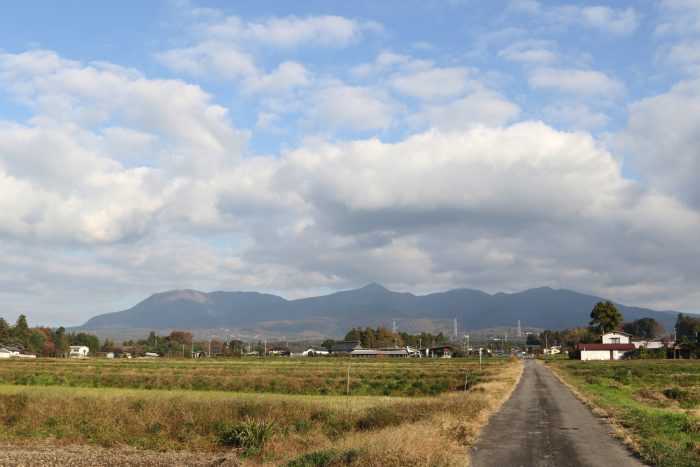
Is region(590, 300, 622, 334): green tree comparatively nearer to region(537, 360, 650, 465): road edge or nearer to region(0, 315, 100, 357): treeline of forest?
region(537, 360, 650, 465): road edge

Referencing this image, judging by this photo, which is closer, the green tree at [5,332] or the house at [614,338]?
the house at [614,338]

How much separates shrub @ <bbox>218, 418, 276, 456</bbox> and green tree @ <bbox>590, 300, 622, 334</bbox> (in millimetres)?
155580

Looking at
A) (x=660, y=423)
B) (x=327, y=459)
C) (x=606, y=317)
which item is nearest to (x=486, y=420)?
(x=660, y=423)

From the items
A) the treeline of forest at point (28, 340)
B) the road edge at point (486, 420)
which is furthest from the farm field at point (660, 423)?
the treeline of forest at point (28, 340)

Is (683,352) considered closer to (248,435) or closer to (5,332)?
(248,435)

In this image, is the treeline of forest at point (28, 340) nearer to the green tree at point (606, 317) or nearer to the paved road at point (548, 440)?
the green tree at point (606, 317)

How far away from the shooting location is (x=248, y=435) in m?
27.2

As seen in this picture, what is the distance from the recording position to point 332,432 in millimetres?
27734

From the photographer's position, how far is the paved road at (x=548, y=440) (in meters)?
18.3

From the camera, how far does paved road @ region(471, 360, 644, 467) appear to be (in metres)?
18.3

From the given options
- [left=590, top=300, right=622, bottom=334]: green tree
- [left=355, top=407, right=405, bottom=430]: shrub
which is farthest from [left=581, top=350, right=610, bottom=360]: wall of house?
[left=355, top=407, right=405, bottom=430]: shrub

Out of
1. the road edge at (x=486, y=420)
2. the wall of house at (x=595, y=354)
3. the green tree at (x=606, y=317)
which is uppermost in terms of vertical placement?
the green tree at (x=606, y=317)

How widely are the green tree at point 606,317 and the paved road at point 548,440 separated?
5619 inches

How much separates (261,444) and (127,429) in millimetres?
8178
